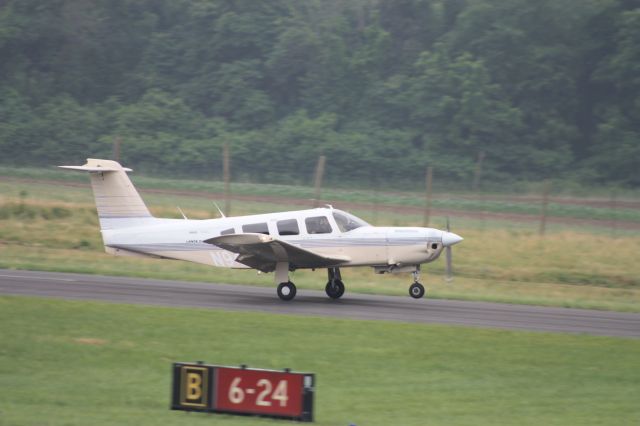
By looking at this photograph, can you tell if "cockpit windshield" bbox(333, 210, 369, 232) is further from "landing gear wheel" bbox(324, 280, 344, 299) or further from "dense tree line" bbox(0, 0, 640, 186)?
"dense tree line" bbox(0, 0, 640, 186)

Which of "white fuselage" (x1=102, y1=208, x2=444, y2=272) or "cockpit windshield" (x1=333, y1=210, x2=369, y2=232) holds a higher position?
"cockpit windshield" (x1=333, y1=210, x2=369, y2=232)

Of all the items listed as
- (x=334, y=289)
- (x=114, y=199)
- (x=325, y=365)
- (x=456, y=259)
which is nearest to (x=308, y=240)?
(x=334, y=289)

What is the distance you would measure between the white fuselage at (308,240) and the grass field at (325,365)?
10.1 ft

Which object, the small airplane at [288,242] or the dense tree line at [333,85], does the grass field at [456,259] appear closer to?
the small airplane at [288,242]

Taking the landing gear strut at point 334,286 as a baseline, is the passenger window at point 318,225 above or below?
above

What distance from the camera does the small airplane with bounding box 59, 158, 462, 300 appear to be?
22.0m

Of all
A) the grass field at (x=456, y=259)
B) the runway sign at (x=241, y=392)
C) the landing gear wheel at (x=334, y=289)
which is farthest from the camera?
the grass field at (x=456, y=259)

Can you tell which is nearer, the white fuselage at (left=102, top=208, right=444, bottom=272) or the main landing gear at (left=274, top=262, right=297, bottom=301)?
the white fuselage at (left=102, top=208, right=444, bottom=272)

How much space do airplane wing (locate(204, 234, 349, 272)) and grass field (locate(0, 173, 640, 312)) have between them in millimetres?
3658

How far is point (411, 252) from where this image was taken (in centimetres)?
2214

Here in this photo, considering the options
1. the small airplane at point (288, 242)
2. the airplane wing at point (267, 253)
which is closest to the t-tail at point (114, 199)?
the small airplane at point (288, 242)

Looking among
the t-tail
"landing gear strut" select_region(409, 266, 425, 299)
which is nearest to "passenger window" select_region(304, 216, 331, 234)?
"landing gear strut" select_region(409, 266, 425, 299)

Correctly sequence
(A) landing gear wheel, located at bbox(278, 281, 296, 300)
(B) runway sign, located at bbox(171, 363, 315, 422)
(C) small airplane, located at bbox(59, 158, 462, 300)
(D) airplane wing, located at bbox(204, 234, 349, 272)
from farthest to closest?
(A) landing gear wheel, located at bbox(278, 281, 296, 300) → (C) small airplane, located at bbox(59, 158, 462, 300) → (D) airplane wing, located at bbox(204, 234, 349, 272) → (B) runway sign, located at bbox(171, 363, 315, 422)

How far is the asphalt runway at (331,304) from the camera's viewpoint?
800 inches
